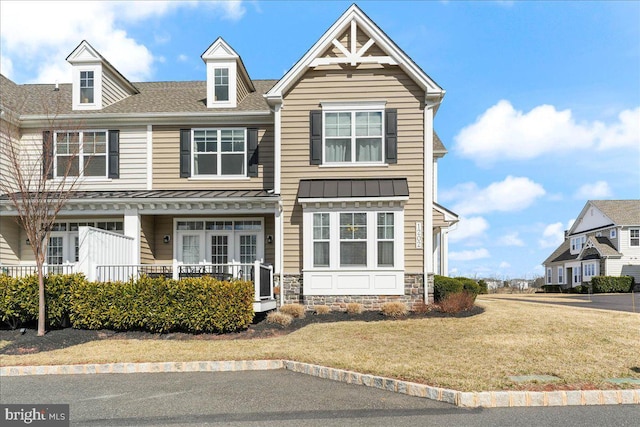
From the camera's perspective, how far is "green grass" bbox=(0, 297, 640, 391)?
8836 millimetres

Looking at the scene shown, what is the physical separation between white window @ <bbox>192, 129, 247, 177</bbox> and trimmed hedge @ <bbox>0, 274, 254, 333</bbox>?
5.84 meters

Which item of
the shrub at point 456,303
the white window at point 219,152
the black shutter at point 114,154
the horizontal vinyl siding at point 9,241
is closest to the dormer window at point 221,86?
the white window at point 219,152

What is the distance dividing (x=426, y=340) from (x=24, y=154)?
15.5 metres

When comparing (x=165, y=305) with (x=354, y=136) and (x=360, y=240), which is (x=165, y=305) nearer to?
(x=360, y=240)

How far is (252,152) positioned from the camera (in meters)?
18.6

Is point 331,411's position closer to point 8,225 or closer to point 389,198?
point 389,198

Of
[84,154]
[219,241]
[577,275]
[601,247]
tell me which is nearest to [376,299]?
[219,241]

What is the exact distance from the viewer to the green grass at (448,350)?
884 cm

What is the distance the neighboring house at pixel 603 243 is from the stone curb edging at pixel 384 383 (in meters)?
36.8

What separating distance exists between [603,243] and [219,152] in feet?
121

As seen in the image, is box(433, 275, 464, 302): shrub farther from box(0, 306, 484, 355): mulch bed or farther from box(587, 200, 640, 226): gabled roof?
box(587, 200, 640, 226): gabled roof

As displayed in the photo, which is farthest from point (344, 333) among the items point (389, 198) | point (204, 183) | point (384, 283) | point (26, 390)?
point (204, 183)

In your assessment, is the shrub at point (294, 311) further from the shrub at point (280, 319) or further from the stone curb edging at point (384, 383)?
the stone curb edging at point (384, 383)

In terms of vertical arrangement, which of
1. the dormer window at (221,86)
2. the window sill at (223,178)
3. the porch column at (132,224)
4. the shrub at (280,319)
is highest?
the dormer window at (221,86)
